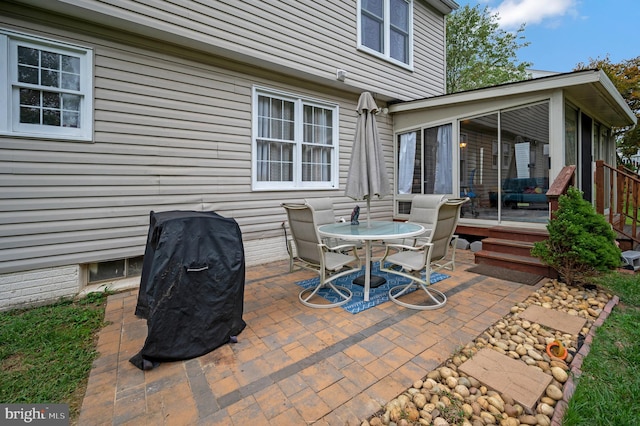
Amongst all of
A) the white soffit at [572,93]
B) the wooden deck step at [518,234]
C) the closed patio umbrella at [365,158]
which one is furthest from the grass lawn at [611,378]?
the white soffit at [572,93]

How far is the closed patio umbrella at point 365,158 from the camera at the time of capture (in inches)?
148

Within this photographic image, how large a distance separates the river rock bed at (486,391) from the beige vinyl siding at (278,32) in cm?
494

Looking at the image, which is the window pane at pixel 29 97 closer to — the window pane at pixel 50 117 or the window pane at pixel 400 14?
the window pane at pixel 50 117

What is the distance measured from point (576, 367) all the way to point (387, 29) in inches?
281

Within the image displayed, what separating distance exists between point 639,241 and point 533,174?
5.90ft

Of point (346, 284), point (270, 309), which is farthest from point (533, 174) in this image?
point (270, 309)

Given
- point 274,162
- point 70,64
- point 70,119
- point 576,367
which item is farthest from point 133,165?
point 576,367

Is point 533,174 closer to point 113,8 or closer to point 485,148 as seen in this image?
point 485,148

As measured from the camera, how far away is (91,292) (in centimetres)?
371

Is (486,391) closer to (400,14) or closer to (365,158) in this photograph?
(365,158)

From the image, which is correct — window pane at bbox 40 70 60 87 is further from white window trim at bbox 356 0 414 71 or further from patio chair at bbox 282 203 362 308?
white window trim at bbox 356 0 414 71

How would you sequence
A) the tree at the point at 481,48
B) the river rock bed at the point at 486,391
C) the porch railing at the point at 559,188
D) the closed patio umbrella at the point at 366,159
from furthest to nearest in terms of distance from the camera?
the tree at the point at 481,48 < the porch railing at the point at 559,188 < the closed patio umbrella at the point at 366,159 < the river rock bed at the point at 486,391

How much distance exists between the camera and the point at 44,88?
342 centimetres

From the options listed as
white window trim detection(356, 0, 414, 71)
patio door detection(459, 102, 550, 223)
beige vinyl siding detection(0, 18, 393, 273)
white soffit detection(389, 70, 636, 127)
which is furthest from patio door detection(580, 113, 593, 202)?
beige vinyl siding detection(0, 18, 393, 273)
